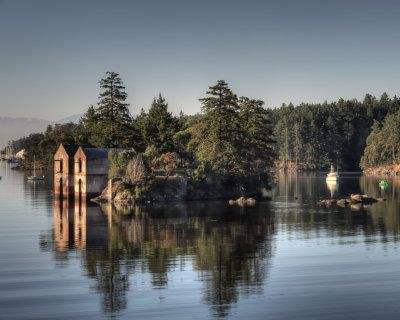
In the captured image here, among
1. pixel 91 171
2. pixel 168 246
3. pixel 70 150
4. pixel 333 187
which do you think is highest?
pixel 70 150

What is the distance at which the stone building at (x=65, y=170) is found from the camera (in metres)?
93.4

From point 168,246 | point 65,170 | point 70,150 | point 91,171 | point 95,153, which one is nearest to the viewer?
point 168,246

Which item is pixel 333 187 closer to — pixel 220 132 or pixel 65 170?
pixel 220 132

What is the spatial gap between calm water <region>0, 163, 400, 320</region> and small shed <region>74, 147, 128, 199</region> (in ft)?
71.7

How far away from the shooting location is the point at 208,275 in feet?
109

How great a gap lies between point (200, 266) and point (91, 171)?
5561cm

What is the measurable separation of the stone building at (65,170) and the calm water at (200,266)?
27.0 metres

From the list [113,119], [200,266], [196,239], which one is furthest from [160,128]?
[200,266]

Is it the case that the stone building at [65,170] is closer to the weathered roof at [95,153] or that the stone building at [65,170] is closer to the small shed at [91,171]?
the small shed at [91,171]

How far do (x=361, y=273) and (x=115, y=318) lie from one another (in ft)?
56.7

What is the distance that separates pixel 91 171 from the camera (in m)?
87.9

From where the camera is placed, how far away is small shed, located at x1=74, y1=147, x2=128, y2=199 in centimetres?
8782

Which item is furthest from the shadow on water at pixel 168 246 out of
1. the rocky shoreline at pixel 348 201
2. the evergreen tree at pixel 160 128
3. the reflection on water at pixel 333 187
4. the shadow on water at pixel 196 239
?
the evergreen tree at pixel 160 128

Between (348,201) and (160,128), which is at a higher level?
(160,128)
